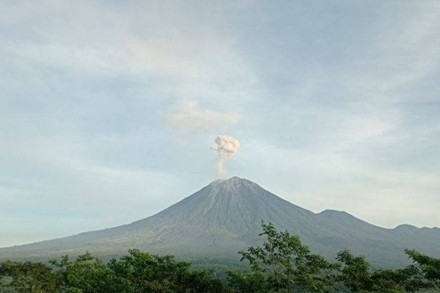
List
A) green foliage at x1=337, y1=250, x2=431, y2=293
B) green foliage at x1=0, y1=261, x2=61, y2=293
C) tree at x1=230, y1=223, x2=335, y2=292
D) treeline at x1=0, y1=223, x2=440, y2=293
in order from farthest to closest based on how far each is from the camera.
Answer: green foliage at x1=0, y1=261, x2=61, y2=293 → tree at x1=230, y1=223, x2=335, y2=292 → green foliage at x1=337, y1=250, x2=431, y2=293 → treeline at x1=0, y1=223, x2=440, y2=293

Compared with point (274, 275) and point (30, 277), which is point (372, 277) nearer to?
point (274, 275)

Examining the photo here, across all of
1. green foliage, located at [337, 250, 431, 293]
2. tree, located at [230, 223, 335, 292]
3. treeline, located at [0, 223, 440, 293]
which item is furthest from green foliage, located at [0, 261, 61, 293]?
green foliage, located at [337, 250, 431, 293]

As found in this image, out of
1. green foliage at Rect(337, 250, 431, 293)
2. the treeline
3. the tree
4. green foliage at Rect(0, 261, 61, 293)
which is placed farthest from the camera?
green foliage at Rect(0, 261, 61, 293)

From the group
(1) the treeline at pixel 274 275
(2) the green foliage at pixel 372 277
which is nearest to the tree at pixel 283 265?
(1) the treeline at pixel 274 275

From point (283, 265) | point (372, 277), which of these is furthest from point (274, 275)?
point (372, 277)

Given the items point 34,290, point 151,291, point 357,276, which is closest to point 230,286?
point 151,291

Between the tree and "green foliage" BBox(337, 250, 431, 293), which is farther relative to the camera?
the tree

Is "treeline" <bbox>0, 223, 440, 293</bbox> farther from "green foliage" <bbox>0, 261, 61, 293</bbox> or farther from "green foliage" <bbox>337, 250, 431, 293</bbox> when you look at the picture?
"green foliage" <bbox>0, 261, 61, 293</bbox>

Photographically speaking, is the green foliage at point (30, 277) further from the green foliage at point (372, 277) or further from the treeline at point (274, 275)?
the green foliage at point (372, 277)
